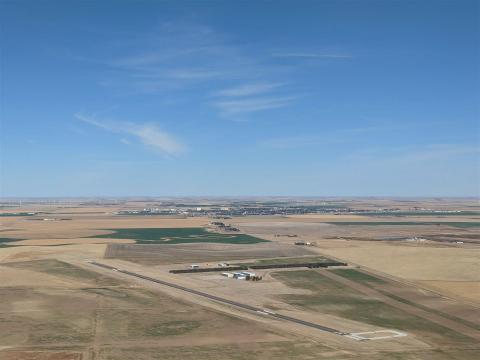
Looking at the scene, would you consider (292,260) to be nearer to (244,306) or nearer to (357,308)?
(357,308)

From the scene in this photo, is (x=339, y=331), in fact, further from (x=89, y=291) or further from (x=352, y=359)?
(x=89, y=291)

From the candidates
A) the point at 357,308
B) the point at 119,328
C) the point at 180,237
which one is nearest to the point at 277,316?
the point at 357,308

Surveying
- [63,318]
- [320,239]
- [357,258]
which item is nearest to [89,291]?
[63,318]

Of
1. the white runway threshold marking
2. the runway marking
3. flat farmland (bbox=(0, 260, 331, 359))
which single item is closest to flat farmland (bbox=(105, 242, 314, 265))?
the runway marking

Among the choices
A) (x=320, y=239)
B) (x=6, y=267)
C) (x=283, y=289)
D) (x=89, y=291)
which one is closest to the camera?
(x=89, y=291)

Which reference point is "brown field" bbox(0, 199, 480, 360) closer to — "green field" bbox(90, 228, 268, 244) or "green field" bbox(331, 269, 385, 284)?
"green field" bbox(331, 269, 385, 284)

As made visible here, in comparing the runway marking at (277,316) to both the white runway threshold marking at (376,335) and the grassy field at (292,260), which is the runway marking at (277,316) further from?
the grassy field at (292,260)
